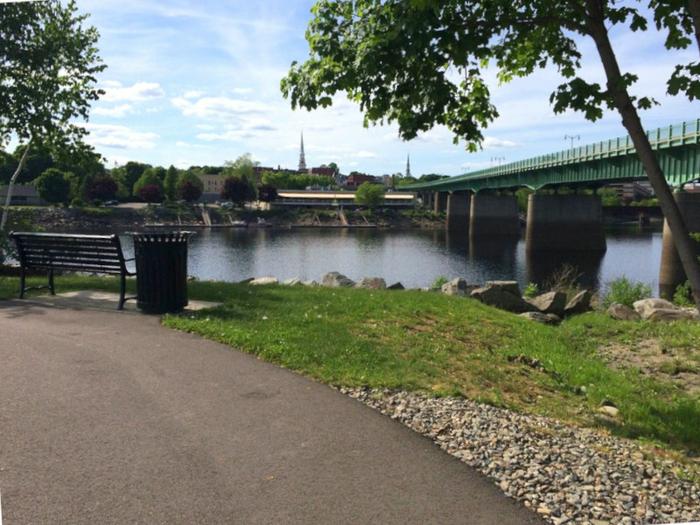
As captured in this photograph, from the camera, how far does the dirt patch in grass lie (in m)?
7.88

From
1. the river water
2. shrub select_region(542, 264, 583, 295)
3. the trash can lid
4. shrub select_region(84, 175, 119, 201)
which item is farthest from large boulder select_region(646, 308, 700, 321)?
shrub select_region(84, 175, 119, 201)

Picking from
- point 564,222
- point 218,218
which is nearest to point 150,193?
point 218,218

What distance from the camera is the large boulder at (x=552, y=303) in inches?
574

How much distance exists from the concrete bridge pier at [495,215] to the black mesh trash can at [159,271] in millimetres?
86569

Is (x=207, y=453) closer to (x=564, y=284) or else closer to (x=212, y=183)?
(x=564, y=284)

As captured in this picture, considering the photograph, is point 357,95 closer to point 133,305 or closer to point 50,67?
point 133,305

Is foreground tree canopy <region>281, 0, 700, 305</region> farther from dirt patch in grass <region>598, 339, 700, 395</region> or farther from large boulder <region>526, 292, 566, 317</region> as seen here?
large boulder <region>526, 292, 566, 317</region>

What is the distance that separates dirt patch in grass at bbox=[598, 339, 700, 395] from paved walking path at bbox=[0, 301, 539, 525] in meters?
4.83

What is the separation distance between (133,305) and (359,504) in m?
6.68

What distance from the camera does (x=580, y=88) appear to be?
5914 millimetres

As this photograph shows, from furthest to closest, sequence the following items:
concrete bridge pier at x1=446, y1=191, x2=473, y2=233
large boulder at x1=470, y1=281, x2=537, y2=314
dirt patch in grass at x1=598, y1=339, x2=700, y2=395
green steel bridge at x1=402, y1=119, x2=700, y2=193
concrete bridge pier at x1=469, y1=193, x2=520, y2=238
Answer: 1. concrete bridge pier at x1=446, y1=191, x2=473, y2=233
2. concrete bridge pier at x1=469, y1=193, x2=520, y2=238
3. green steel bridge at x1=402, y1=119, x2=700, y2=193
4. large boulder at x1=470, y1=281, x2=537, y2=314
5. dirt patch in grass at x1=598, y1=339, x2=700, y2=395

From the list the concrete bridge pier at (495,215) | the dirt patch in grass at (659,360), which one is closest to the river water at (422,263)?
Answer: the dirt patch in grass at (659,360)

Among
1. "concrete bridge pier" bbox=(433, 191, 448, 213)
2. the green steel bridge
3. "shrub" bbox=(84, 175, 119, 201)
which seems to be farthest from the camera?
"concrete bridge pier" bbox=(433, 191, 448, 213)

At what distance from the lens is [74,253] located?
952cm
